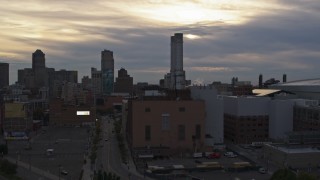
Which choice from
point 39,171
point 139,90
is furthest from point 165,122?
point 139,90

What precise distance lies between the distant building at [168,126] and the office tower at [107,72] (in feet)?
246

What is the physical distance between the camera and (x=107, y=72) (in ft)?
396

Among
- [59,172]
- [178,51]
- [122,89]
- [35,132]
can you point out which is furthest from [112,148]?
[122,89]

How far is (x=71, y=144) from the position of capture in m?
36.1


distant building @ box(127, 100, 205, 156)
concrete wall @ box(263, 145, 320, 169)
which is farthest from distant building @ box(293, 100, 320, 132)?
distant building @ box(127, 100, 205, 156)

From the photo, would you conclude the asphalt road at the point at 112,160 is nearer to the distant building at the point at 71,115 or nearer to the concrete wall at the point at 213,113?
the concrete wall at the point at 213,113

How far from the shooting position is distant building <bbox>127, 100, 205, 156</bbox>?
1185 inches

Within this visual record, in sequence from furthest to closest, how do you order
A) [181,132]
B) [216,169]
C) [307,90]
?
[307,90] < [181,132] < [216,169]

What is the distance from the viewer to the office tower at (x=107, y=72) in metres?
115

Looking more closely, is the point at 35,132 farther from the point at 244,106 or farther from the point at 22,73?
the point at 22,73

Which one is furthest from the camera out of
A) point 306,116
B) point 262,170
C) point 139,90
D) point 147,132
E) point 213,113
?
point 139,90

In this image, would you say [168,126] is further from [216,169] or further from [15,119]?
[15,119]

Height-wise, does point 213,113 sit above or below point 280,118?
above

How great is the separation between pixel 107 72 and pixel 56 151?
88818 mm
